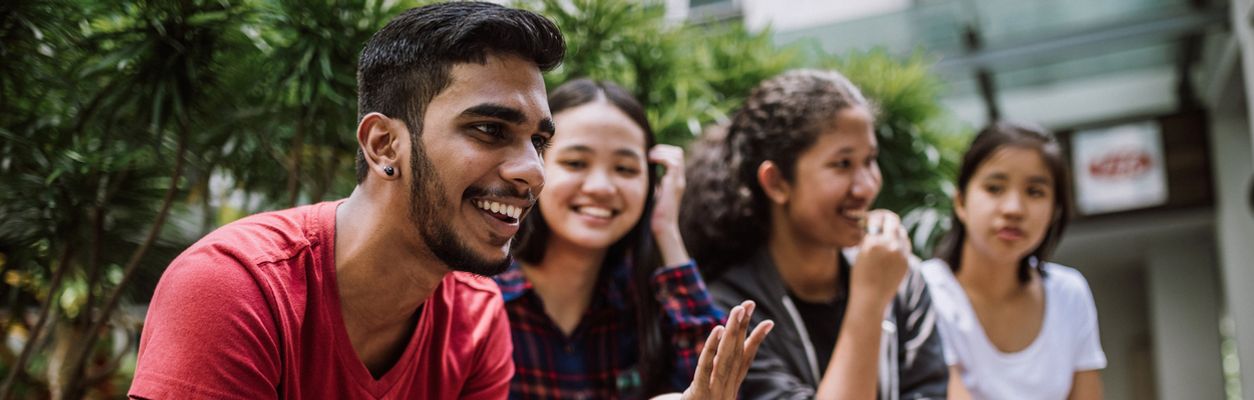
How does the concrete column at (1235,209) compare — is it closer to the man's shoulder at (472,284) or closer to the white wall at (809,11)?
the white wall at (809,11)

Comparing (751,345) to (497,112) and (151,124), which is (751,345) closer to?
(497,112)

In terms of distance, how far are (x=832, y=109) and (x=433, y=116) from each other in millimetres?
1279

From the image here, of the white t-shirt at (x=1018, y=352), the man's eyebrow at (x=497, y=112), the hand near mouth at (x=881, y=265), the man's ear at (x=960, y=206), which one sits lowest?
the white t-shirt at (x=1018, y=352)

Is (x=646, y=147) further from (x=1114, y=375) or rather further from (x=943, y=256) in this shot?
(x=1114, y=375)

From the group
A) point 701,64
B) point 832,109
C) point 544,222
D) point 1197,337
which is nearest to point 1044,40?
point 1197,337

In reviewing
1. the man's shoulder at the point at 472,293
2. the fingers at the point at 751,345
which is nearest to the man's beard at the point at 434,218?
the man's shoulder at the point at 472,293

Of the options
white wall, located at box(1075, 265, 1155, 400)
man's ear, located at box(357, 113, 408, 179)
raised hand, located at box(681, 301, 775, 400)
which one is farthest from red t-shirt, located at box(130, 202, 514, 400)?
white wall, located at box(1075, 265, 1155, 400)

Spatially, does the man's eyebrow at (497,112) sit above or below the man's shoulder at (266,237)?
above

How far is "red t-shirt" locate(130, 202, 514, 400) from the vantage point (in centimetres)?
133

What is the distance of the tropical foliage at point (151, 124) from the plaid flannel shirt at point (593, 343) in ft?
2.22

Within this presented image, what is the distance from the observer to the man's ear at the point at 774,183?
254 centimetres

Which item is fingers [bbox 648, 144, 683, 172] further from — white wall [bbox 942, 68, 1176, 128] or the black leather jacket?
white wall [bbox 942, 68, 1176, 128]

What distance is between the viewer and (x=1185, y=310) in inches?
319

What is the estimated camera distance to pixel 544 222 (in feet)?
7.75
